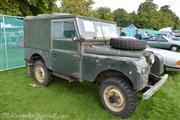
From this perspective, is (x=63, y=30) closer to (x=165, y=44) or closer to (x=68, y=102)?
(x=68, y=102)

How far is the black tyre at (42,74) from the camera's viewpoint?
5.33 m

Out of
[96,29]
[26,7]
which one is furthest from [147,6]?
[96,29]

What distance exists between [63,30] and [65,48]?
45 cm

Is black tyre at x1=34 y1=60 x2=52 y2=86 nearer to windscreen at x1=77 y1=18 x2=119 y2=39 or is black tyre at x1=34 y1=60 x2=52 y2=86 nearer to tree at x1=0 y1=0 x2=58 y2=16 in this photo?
windscreen at x1=77 y1=18 x2=119 y2=39

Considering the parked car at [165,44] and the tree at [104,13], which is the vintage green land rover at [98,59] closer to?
the parked car at [165,44]

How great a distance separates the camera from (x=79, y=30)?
4195mm

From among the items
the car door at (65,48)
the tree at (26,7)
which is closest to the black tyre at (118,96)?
the car door at (65,48)

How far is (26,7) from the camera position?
1090 cm

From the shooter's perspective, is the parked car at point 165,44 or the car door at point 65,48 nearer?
the car door at point 65,48

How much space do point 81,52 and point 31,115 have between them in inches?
65.8

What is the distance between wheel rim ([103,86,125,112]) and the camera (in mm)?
3771

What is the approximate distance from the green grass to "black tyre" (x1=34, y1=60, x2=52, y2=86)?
22 cm

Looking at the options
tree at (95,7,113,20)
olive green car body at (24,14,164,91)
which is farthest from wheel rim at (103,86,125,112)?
tree at (95,7,113,20)

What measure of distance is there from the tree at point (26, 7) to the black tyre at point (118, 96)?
786 cm
